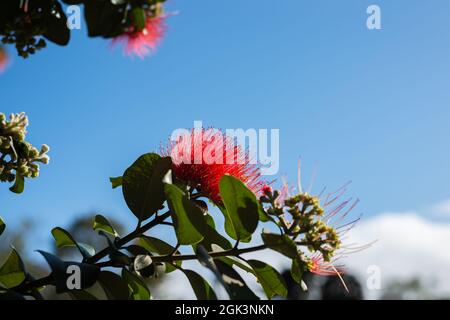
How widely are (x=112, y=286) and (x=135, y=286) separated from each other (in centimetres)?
Answer: 16

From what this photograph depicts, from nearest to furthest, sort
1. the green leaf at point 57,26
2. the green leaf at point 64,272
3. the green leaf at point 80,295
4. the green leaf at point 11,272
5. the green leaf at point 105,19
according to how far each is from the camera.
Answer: the green leaf at point 105,19, the green leaf at point 64,272, the green leaf at point 57,26, the green leaf at point 80,295, the green leaf at point 11,272

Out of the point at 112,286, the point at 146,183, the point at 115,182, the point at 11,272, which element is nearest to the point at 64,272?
the point at 112,286

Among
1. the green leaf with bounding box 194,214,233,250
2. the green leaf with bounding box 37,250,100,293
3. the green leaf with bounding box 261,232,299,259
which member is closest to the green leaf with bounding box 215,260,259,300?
the green leaf with bounding box 261,232,299,259

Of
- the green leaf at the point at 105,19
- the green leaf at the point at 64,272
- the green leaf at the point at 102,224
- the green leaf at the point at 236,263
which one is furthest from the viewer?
the green leaf at the point at 102,224

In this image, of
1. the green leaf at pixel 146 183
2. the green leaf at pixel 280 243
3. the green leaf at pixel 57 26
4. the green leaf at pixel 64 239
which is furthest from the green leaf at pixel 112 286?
the green leaf at pixel 57 26

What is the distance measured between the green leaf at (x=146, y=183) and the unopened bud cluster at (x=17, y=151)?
1.00 feet

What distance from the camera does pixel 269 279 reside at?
196 cm

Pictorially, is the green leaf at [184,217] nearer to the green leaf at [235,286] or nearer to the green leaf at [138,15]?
the green leaf at [235,286]

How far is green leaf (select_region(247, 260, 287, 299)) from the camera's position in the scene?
192cm

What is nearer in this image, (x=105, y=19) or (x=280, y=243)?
(x=105, y=19)

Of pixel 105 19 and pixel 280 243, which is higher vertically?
pixel 105 19

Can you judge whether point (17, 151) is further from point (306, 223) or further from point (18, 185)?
point (306, 223)

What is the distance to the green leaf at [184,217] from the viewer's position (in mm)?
1755

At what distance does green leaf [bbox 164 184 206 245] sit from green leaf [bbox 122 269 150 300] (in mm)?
196
